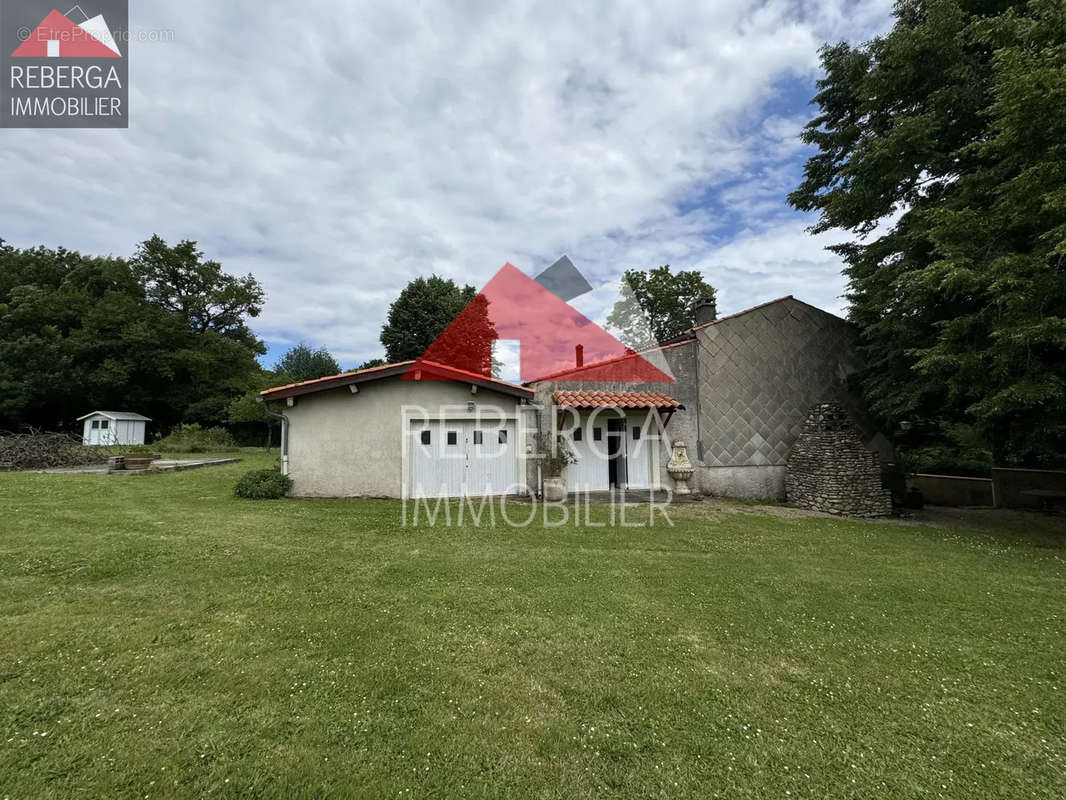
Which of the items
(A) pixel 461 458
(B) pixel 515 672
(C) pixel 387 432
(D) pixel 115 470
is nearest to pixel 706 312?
(A) pixel 461 458

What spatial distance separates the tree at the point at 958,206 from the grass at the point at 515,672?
3.43 metres

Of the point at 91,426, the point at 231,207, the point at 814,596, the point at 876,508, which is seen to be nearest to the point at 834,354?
the point at 876,508

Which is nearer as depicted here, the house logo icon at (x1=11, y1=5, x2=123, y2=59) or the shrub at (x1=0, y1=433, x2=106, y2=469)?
the house logo icon at (x1=11, y1=5, x2=123, y2=59)

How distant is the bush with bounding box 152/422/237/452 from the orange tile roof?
963 inches

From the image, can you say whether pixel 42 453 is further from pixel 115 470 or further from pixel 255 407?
pixel 255 407

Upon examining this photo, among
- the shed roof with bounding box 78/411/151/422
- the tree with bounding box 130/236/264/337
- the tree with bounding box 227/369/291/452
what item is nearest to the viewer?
the tree with bounding box 227/369/291/452

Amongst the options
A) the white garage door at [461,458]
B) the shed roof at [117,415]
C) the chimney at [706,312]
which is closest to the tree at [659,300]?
the chimney at [706,312]

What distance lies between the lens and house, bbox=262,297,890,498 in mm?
9836

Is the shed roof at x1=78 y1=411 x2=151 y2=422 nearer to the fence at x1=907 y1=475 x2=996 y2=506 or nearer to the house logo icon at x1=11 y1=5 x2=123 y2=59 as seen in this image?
the house logo icon at x1=11 y1=5 x2=123 y2=59

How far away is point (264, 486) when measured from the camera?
948 cm

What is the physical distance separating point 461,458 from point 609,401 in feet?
12.9

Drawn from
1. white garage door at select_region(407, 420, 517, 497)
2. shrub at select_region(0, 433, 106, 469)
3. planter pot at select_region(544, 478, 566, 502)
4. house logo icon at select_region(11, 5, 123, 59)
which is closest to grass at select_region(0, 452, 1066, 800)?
planter pot at select_region(544, 478, 566, 502)

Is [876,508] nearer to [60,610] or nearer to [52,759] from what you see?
[52,759]

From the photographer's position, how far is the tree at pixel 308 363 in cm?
4066
